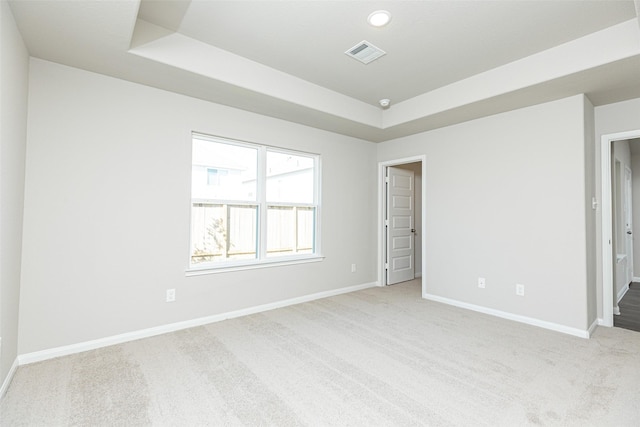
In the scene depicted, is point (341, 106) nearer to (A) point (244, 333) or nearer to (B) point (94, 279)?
(A) point (244, 333)

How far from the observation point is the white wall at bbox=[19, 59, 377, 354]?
Answer: 250 centimetres

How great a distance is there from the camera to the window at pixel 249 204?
11.2 feet

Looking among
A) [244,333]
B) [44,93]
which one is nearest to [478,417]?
[244,333]

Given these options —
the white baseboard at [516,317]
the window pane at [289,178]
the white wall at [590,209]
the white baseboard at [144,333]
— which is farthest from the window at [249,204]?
the white wall at [590,209]

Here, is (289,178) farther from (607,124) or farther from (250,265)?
(607,124)

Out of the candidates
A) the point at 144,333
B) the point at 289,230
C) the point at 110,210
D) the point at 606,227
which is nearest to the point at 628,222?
the point at 606,227

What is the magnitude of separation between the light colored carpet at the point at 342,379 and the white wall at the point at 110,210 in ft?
1.10

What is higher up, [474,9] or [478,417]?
[474,9]

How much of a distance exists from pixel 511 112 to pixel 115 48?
400 centimetres

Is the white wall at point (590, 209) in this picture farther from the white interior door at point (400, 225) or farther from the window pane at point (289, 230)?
the window pane at point (289, 230)

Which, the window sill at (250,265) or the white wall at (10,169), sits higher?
the white wall at (10,169)

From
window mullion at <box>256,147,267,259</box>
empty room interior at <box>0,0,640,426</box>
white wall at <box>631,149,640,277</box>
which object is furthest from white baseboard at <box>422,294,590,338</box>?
white wall at <box>631,149,640,277</box>

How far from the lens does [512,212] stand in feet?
11.7

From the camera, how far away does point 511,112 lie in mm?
3582
